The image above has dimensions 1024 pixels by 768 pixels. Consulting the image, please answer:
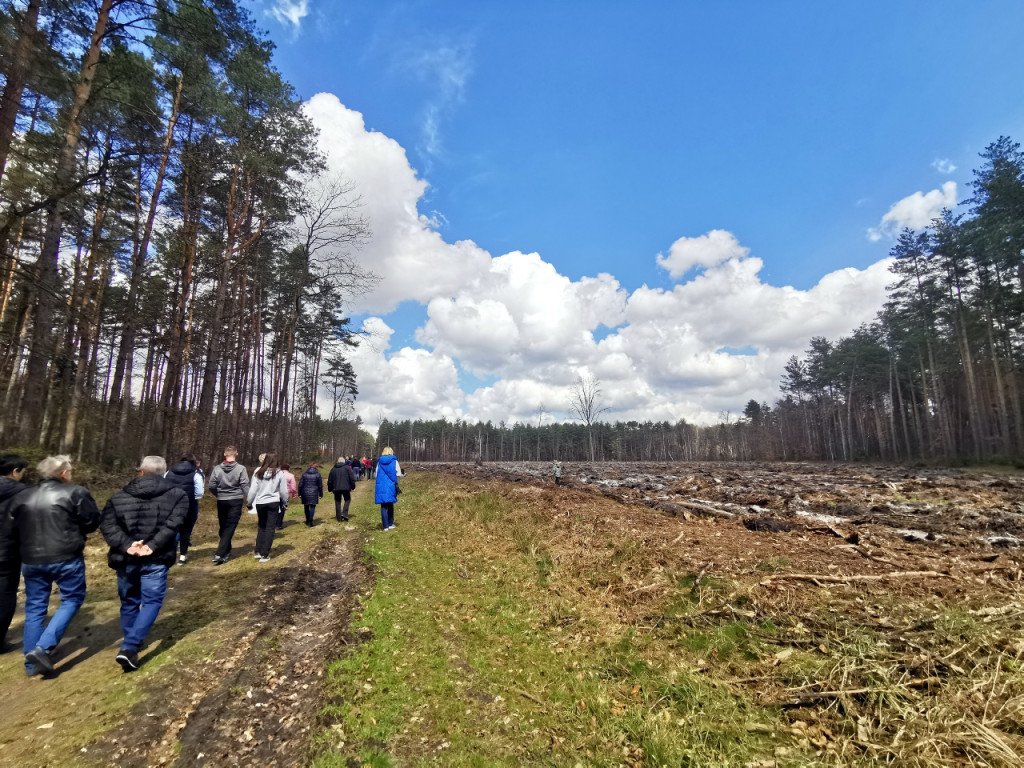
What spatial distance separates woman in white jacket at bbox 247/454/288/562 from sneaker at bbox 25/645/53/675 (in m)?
4.11

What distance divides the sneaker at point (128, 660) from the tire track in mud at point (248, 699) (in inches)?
16.7

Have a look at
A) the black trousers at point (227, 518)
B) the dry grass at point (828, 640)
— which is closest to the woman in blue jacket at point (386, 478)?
the black trousers at point (227, 518)

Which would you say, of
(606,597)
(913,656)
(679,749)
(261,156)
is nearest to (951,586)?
(913,656)

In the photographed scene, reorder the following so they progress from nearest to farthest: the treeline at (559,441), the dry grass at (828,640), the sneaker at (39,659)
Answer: the dry grass at (828,640), the sneaker at (39,659), the treeline at (559,441)

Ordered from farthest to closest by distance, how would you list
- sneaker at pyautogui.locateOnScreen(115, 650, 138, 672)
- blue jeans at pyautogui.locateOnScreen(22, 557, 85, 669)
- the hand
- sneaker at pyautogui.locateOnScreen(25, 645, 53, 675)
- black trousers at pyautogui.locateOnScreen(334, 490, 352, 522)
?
black trousers at pyautogui.locateOnScreen(334, 490, 352, 522)
the hand
blue jeans at pyautogui.locateOnScreen(22, 557, 85, 669)
sneaker at pyautogui.locateOnScreen(115, 650, 138, 672)
sneaker at pyautogui.locateOnScreen(25, 645, 53, 675)

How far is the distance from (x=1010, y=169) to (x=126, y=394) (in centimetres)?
5201

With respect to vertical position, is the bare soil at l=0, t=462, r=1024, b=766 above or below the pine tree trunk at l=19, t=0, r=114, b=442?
below

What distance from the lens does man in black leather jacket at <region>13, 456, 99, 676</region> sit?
4.32 metres

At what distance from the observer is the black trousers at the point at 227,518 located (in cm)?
813

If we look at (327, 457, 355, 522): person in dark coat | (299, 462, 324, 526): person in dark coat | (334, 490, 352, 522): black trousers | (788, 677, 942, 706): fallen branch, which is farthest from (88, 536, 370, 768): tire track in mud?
(334, 490, 352, 522): black trousers

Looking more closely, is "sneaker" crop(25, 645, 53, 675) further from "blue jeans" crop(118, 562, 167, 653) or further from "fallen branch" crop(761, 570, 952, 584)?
"fallen branch" crop(761, 570, 952, 584)

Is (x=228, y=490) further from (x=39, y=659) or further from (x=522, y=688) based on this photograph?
(x=522, y=688)

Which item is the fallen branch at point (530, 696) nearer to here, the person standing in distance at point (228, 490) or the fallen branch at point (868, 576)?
the fallen branch at point (868, 576)

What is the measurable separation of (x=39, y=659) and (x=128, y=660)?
778 millimetres
